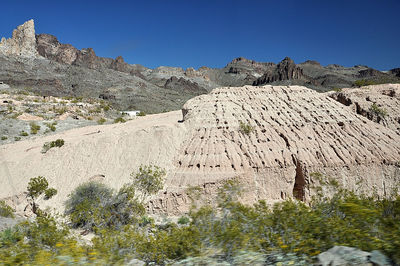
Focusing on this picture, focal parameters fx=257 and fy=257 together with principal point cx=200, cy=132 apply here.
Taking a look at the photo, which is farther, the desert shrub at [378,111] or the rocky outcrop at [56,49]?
the rocky outcrop at [56,49]

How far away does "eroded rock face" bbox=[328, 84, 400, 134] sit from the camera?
28844 millimetres

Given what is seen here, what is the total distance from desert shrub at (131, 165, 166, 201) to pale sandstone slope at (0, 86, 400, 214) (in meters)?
0.62

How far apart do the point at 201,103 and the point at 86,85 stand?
92844 millimetres

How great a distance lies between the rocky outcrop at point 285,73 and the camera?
135788 mm

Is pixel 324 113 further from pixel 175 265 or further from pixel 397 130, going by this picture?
pixel 175 265

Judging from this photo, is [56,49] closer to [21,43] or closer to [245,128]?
[21,43]

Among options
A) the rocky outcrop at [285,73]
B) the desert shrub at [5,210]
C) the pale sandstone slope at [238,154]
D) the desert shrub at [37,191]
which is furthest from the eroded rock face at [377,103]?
the rocky outcrop at [285,73]

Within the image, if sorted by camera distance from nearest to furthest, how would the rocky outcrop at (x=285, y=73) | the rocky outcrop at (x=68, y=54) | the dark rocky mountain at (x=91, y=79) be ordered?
1. the dark rocky mountain at (x=91, y=79)
2. the rocky outcrop at (x=285, y=73)
3. the rocky outcrop at (x=68, y=54)

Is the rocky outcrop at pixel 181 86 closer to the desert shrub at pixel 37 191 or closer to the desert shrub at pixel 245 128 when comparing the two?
the desert shrub at pixel 245 128

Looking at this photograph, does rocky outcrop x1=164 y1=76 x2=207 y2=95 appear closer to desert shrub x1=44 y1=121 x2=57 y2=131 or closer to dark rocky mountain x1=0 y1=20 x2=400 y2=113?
dark rocky mountain x1=0 y1=20 x2=400 y2=113

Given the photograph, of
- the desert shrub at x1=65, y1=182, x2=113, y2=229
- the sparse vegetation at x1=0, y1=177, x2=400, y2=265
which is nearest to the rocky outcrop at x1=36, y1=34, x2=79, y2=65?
the desert shrub at x1=65, y1=182, x2=113, y2=229

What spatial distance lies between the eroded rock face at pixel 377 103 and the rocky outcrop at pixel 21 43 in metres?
138

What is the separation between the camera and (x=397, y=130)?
1105 inches

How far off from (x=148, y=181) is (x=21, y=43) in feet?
470
